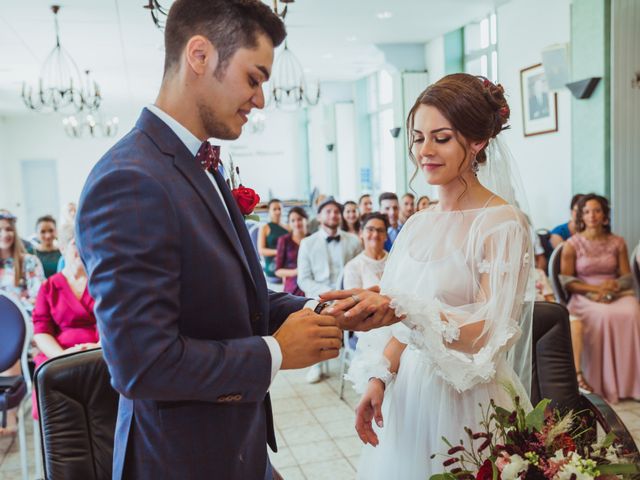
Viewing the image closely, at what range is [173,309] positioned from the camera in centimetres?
97

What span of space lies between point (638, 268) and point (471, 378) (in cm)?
318

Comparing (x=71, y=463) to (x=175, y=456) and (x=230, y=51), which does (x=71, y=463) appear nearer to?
(x=175, y=456)

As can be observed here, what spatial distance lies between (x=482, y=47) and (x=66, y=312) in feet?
25.0

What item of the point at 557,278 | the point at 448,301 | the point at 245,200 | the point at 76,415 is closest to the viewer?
the point at 245,200

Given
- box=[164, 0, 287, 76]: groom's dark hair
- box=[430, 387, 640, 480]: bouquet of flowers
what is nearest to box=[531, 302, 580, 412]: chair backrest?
box=[430, 387, 640, 480]: bouquet of flowers

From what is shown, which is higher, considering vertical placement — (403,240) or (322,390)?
(403,240)

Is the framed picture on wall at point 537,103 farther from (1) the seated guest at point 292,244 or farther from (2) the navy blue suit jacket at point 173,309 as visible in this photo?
(2) the navy blue suit jacket at point 173,309

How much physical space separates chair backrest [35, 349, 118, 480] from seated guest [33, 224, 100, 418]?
1.39m

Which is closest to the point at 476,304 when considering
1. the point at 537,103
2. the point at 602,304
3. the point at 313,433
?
the point at 313,433

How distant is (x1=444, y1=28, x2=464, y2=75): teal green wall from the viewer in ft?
31.3

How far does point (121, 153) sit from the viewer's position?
3.36 feet

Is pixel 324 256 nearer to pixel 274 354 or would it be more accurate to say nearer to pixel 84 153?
pixel 274 354

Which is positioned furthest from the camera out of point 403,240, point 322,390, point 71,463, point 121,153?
point 322,390

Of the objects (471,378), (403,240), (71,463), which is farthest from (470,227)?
(71,463)
